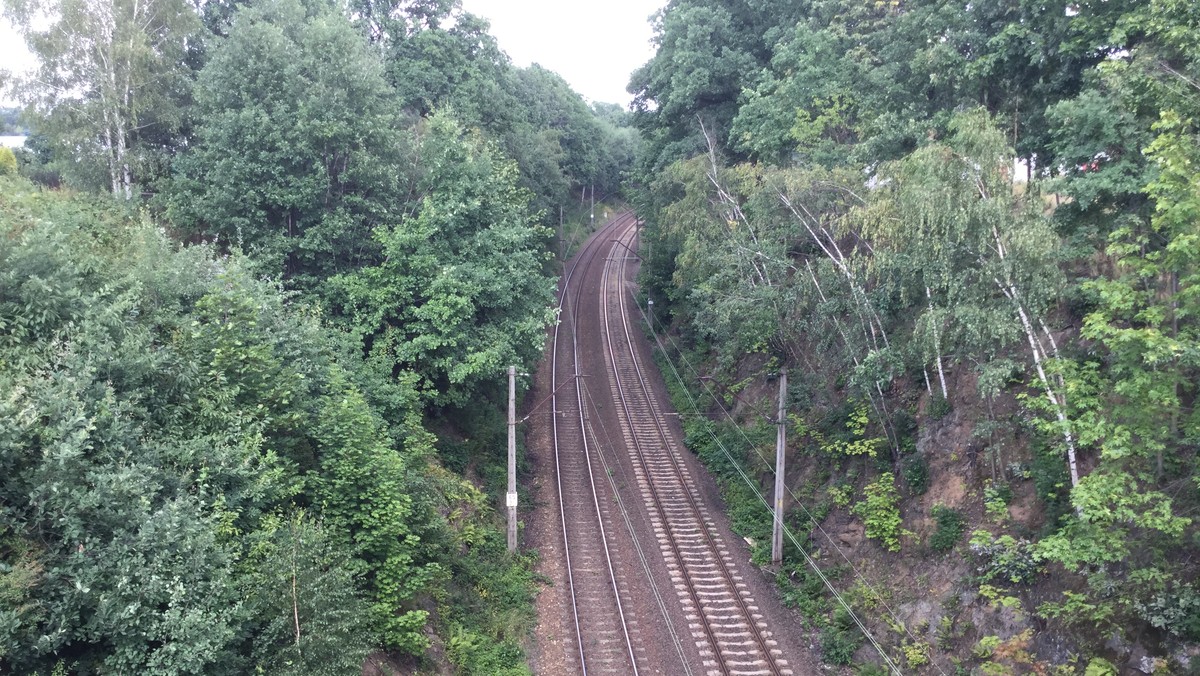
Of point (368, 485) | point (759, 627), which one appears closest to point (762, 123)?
point (759, 627)

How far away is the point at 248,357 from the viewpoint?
13.3 meters

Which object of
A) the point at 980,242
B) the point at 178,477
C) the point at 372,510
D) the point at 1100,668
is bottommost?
the point at 1100,668

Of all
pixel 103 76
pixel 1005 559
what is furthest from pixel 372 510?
pixel 103 76

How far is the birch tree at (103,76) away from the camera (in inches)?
827

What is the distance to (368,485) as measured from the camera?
1405 centimetres

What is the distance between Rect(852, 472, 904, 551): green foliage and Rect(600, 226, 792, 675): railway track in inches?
144

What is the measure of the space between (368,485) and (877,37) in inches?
937

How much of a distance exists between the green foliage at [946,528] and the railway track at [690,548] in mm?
4499

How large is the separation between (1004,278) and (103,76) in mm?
25171

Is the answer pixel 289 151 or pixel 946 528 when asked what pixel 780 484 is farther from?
pixel 289 151

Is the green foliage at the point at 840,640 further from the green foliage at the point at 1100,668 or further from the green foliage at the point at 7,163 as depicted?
the green foliage at the point at 7,163

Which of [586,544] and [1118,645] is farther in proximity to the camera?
[586,544]

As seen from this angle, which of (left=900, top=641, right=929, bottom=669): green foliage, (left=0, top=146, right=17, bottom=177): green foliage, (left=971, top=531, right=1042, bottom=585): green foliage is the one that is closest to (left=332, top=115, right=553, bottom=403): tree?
(left=0, top=146, right=17, bottom=177): green foliage

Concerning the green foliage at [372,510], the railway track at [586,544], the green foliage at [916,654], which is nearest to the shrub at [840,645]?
the green foliage at [916,654]
